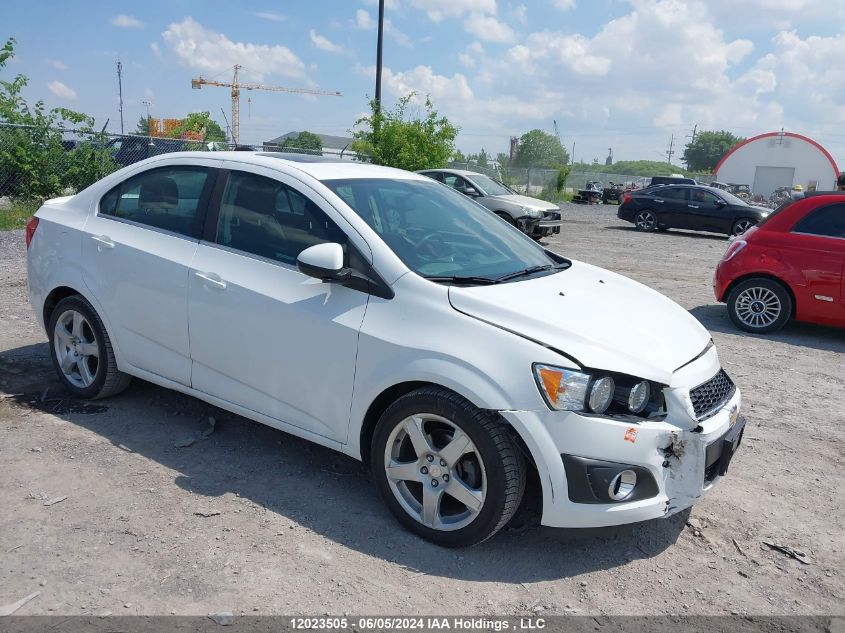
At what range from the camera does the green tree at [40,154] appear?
1391 cm

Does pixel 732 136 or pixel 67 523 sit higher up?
pixel 732 136

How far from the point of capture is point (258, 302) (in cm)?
373

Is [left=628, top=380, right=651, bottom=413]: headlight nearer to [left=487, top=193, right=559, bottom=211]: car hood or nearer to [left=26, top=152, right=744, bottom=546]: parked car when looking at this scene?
[left=26, top=152, right=744, bottom=546]: parked car

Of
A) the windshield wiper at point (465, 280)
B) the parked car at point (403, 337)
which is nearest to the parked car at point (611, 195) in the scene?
the parked car at point (403, 337)

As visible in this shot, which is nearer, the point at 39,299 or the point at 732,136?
the point at 39,299

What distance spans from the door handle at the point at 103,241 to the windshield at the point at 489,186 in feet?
41.5

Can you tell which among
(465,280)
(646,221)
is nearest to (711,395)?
(465,280)

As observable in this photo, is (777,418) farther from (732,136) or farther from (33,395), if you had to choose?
(732,136)

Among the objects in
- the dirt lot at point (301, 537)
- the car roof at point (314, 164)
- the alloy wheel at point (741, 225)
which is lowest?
the dirt lot at point (301, 537)

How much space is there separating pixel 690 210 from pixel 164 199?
65.1 ft

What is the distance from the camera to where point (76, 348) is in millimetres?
4828

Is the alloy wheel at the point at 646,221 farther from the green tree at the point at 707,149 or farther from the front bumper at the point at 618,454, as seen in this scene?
the green tree at the point at 707,149

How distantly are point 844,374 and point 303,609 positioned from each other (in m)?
5.80

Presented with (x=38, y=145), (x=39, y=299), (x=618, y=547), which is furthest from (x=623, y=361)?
(x=38, y=145)
